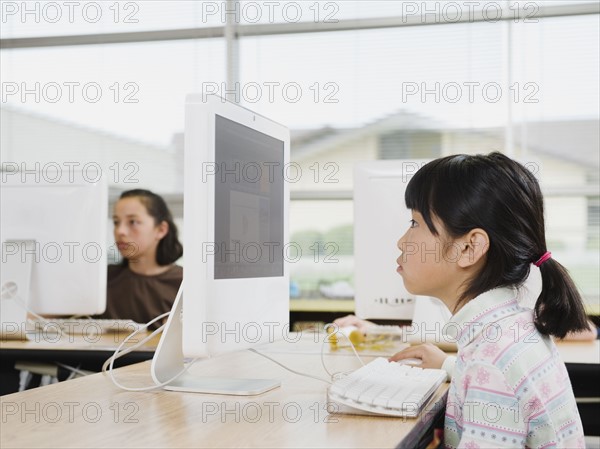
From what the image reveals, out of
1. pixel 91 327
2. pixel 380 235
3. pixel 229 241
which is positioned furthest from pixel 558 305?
pixel 91 327

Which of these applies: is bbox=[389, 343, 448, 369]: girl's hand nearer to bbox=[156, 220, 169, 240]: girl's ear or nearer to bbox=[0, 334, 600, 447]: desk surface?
bbox=[0, 334, 600, 447]: desk surface

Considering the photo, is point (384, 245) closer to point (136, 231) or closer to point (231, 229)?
point (231, 229)

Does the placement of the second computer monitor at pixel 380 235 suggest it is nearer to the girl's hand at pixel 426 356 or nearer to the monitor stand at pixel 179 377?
the girl's hand at pixel 426 356

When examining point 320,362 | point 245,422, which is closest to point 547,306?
point 245,422

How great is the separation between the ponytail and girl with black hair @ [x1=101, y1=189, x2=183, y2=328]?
2.18 meters

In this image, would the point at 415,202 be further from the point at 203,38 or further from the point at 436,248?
the point at 203,38

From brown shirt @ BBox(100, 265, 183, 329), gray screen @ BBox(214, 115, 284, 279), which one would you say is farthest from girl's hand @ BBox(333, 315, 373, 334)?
brown shirt @ BBox(100, 265, 183, 329)

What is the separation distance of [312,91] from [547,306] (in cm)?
303

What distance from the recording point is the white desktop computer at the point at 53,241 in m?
2.07

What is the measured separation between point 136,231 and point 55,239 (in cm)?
109

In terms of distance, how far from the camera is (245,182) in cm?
132

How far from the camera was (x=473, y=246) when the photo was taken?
44.8 inches

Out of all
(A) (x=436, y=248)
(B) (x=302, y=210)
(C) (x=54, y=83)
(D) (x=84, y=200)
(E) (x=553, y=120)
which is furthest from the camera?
(C) (x=54, y=83)

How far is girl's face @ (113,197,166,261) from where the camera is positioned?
10.4 feet
